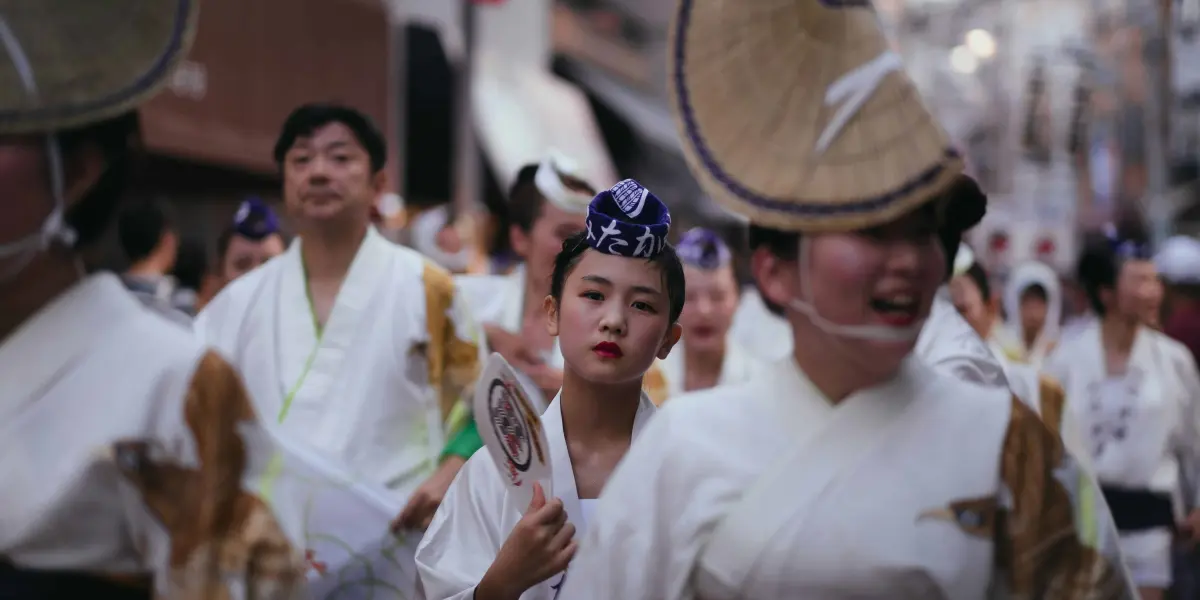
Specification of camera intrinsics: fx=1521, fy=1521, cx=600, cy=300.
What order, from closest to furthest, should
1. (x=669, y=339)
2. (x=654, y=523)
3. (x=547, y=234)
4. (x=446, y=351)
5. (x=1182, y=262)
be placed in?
(x=654, y=523)
(x=669, y=339)
(x=446, y=351)
(x=547, y=234)
(x=1182, y=262)

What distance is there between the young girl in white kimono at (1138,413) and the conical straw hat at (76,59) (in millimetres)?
5166

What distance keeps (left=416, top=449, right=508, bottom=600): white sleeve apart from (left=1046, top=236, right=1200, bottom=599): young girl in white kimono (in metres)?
4.15

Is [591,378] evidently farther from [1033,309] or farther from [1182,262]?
[1033,309]

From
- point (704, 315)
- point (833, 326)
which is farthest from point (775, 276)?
point (704, 315)

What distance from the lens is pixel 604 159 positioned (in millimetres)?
21016

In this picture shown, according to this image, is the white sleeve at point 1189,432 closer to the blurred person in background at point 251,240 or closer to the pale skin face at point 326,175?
the blurred person in background at point 251,240

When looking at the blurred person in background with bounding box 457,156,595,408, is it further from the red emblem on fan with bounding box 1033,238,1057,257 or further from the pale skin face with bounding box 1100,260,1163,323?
the red emblem on fan with bounding box 1033,238,1057,257

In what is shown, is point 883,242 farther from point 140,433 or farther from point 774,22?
point 140,433

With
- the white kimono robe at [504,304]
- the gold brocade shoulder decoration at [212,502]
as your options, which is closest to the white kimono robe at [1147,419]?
the white kimono robe at [504,304]

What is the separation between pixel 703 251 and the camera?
5953 mm

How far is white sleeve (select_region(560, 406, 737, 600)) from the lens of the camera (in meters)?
2.40

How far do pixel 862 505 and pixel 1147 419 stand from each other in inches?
201

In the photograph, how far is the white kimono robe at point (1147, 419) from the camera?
22.6 ft

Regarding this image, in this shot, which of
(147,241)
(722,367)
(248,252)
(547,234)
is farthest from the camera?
(147,241)
